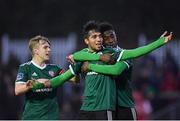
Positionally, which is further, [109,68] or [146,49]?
[109,68]

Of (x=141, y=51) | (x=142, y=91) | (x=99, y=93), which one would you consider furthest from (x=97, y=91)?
(x=142, y=91)

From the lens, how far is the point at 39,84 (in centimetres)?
1011

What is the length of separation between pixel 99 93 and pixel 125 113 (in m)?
0.51

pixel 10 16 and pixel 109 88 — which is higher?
pixel 10 16

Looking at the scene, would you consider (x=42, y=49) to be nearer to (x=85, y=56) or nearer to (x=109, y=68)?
(x=85, y=56)

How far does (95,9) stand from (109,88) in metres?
10.4

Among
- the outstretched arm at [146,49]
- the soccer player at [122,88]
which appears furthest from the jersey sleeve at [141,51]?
the soccer player at [122,88]

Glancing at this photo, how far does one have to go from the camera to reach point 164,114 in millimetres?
16359

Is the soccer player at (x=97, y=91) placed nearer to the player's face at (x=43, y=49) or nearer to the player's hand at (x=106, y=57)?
the player's hand at (x=106, y=57)

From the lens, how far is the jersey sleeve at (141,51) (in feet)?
30.5

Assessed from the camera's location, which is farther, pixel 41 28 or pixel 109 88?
pixel 41 28

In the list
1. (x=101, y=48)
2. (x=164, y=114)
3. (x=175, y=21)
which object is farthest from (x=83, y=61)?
(x=175, y=21)

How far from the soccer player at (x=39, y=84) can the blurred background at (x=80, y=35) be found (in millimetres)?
6155

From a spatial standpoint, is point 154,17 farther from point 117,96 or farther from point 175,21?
point 117,96
